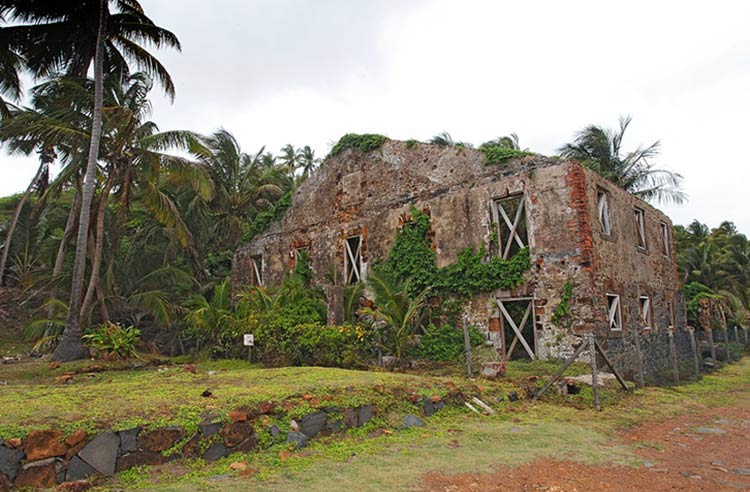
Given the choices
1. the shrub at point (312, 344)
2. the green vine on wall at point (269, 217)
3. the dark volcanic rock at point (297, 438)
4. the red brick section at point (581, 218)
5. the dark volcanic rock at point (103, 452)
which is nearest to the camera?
the dark volcanic rock at point (103, 452)

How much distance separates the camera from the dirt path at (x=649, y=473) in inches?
187

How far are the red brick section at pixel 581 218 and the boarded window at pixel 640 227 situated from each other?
161 inches

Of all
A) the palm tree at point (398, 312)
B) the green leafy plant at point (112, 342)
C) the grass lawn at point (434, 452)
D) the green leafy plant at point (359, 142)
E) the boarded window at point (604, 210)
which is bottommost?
the grass lawn at point (434, 452)

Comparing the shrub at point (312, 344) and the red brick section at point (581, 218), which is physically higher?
the red brick section at point (581, 218)

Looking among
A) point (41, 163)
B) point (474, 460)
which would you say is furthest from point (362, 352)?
point (41, 163)

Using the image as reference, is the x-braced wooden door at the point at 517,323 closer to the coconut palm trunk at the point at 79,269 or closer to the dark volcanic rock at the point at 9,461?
the dark volcanic rock at the point at 9,461

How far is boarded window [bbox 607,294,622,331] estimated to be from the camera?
1174cm

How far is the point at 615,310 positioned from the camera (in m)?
12.0

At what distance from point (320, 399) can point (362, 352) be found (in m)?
5.26

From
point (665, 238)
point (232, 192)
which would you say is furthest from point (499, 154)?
point (232, 192)

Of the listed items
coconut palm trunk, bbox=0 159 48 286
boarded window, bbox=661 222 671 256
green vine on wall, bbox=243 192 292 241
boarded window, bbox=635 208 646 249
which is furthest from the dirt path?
coconut palm trunk, bbox=0 159 48 286

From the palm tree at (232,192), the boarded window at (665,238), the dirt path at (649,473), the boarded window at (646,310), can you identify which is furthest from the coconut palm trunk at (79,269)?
the boarded window at (665,238)

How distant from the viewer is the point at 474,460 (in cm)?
543

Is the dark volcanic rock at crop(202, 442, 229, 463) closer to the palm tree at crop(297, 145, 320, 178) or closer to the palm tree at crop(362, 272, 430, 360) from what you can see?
the palm tree at crop(362, 272, 430, 360)
